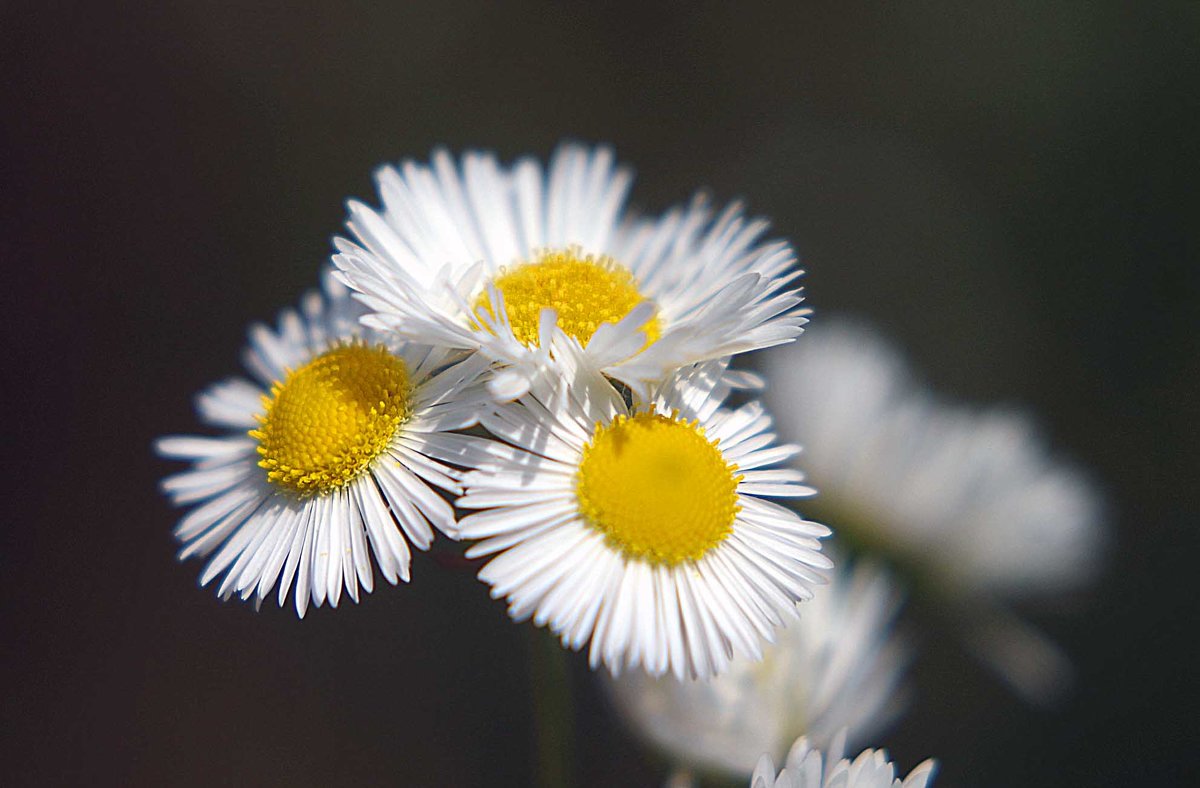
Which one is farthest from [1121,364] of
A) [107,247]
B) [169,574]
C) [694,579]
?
[107,247]

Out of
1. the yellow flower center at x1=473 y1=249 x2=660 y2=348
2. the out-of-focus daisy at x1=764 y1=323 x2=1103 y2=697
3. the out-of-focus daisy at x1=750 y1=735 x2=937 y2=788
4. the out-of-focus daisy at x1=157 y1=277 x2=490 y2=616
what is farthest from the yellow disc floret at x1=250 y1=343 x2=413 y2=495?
the out-of-focus daisy at x1=764 y1=323 x2=1103 y2=697

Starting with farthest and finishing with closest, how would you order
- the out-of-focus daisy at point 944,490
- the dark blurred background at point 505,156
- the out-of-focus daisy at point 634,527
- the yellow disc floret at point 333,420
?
the dark blurred background at point 505,156
the out-of-focus daisy at point 944,490
the yellow disc floret at point 333,420
the out-of-focus daisy at point 634,527

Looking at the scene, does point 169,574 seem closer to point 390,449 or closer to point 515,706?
point 515,706

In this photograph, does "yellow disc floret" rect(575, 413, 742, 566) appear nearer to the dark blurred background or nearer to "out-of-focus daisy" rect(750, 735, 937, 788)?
"out-of-focus daisy" rect(750, 735, 937, 788)

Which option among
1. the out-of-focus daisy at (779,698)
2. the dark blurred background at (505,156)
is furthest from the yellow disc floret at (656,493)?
the dark blurred background at (505,156)

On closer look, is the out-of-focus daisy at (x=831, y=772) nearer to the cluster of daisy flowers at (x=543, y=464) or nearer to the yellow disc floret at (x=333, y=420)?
the cluster of daisy flowers at (x=543, y=464)

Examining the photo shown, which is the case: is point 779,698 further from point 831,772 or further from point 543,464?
point 543,464
